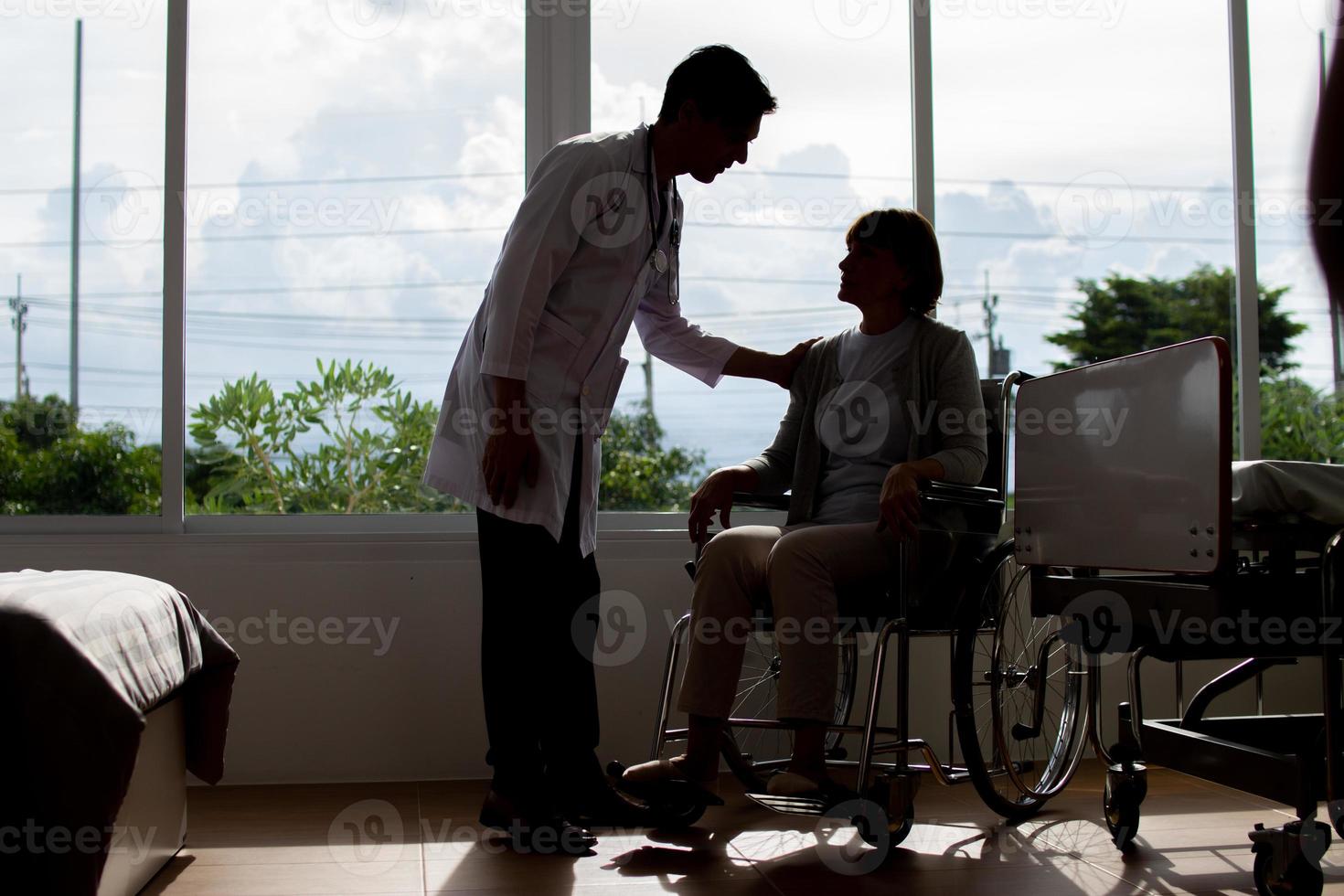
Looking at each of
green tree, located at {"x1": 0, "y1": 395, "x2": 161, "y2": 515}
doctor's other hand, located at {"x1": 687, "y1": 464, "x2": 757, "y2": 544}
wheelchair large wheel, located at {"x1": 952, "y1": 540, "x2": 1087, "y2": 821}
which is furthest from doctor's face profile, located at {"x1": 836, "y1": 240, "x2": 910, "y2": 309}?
green tree, located at {"x1": 0, "y1": 395, "x2": 161, "y2": 515}

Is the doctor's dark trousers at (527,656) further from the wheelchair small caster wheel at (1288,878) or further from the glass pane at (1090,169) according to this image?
the glass pane at (1090,169)

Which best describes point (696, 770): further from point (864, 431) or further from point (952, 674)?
point (864, 431)

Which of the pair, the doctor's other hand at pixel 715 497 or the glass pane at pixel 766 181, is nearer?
the doctor's other hand at pixel 715 497

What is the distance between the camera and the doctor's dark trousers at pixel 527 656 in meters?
2.15

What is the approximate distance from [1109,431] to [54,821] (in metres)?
1.60

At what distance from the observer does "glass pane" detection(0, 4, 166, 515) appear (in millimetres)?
2939

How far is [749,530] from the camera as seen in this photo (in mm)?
2271

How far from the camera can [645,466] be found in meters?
3.16

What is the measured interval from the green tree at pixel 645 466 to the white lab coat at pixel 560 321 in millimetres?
815

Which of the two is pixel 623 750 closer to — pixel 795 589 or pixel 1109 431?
pixel 795 589

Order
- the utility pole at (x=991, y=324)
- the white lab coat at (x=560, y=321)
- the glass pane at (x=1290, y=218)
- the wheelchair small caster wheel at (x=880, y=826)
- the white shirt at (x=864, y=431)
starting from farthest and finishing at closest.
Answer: the glass pane at (x=1290, y=218) → the utility pole at (x=991, y=324) → the white shirt at (x=864, y=431) → the white lab coat at (x=560, y=321) → the wheelchair small caster wheel at (x=880, y=826)

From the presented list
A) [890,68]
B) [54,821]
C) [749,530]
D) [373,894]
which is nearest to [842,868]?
[749,530]

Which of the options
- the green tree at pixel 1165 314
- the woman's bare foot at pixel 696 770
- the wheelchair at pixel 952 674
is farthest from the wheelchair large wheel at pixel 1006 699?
the green tree at pixel 1165 314

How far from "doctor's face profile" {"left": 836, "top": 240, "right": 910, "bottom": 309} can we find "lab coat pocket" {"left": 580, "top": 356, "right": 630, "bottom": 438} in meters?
0.50
